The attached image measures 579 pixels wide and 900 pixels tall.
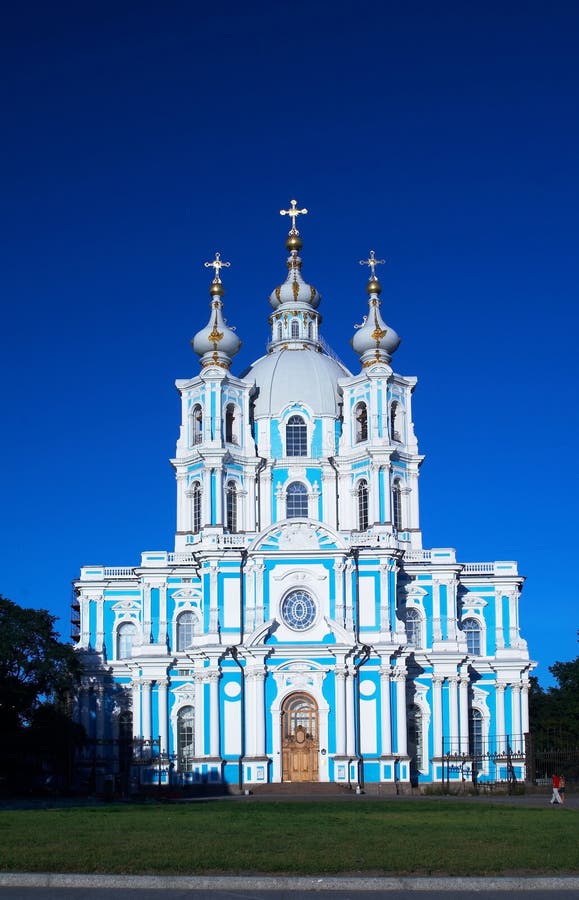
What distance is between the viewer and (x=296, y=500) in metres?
64.1

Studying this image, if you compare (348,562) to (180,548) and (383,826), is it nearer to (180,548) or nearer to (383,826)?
(180,548)

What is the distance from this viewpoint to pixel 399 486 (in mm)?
62625

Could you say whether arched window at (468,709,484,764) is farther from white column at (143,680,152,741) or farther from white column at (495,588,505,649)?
white column at (143,680,152,741)

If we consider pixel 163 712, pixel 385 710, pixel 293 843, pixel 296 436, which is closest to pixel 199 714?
pixel 163 712

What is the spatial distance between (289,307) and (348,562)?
747 inches

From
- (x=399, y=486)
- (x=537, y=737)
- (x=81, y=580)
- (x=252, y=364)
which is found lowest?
(x=537, y=737)

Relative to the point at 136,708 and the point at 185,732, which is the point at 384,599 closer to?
the point at 185,732

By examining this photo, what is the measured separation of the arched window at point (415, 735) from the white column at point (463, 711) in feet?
6.15

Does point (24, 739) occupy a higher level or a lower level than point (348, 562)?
lower

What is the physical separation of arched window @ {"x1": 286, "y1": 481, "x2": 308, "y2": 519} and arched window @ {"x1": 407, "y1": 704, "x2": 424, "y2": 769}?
12.2m

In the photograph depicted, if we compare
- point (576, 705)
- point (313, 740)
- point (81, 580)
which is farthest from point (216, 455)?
point (576, 705)

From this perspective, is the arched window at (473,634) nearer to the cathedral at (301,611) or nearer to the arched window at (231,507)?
the cathedral at (301,611)

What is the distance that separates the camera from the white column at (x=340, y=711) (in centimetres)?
5328

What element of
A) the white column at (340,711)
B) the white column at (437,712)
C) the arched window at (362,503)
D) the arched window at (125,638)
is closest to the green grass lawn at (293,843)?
the white column at (340,711)
